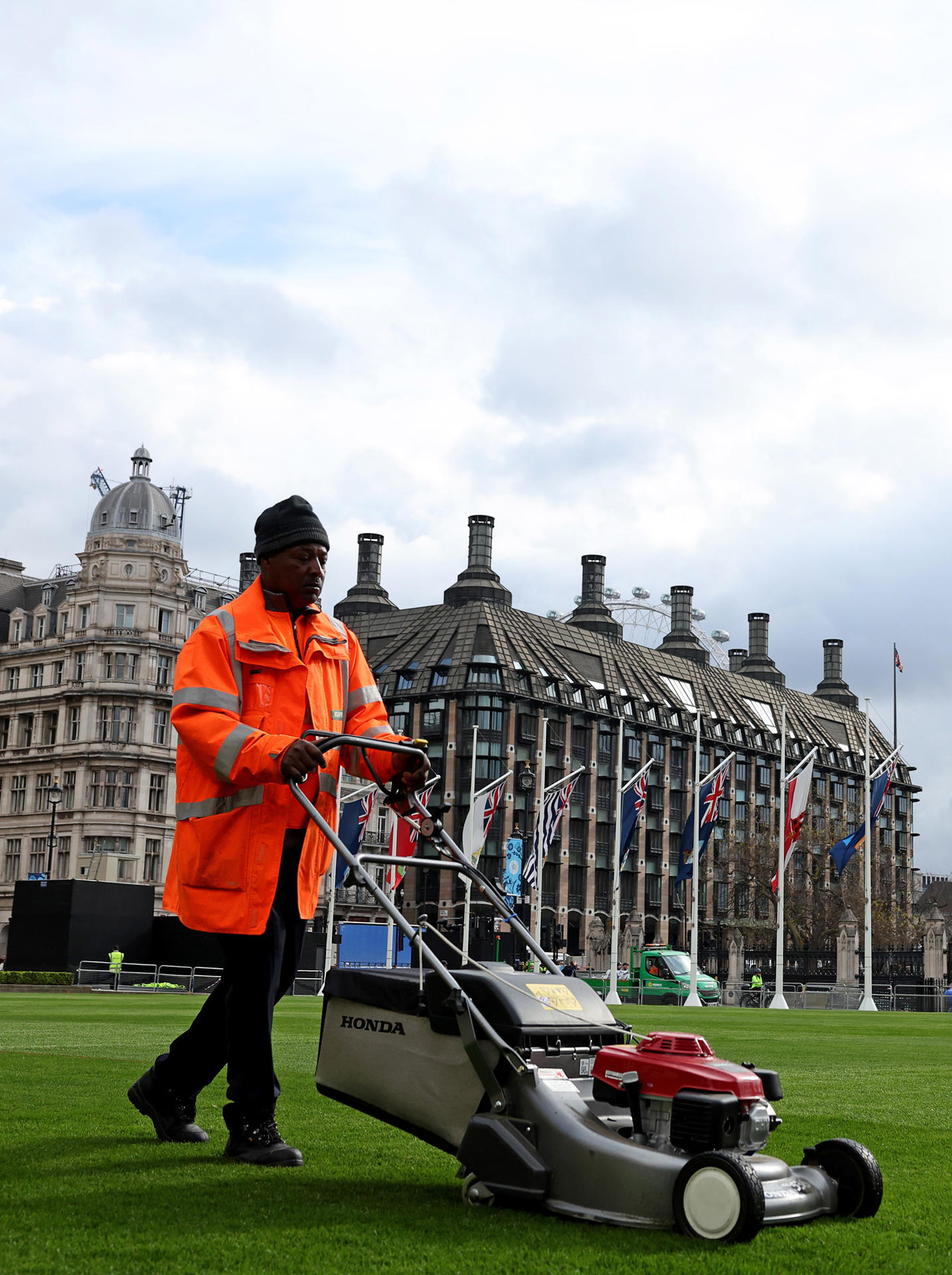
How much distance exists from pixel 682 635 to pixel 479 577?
2307cm

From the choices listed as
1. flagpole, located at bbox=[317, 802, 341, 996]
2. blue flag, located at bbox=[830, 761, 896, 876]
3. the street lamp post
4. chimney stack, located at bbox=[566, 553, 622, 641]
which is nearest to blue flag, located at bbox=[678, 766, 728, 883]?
blue flag, located at bbox=[830, 761, 896, 876]

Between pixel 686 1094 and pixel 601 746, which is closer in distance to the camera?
pixel 686 1094

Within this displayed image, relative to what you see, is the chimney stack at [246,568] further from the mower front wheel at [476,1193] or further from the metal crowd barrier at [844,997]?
the mower front wheel at [476,1193]

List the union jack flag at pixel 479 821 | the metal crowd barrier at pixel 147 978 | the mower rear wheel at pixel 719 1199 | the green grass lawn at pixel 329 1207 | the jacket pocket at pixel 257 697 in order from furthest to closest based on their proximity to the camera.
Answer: the union jack flag at pixel 479 821
the metal crowd barrier at pixel 147 978
the jacket pocket at pixel 257 697
the mower rear wheel at pixel 719 1199
the green grass lawn at pixel 329 1207

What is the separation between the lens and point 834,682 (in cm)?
12250

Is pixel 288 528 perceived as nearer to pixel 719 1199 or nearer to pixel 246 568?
pixel 719 1199

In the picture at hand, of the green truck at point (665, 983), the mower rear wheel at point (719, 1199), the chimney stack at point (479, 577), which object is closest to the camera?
the mower rear wheel at point (719, 1199)

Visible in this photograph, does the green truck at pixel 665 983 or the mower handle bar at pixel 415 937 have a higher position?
the mower handle bar at pixel 415 937

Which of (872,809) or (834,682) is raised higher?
(834,682)

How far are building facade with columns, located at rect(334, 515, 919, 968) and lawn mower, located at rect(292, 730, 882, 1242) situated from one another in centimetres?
6588

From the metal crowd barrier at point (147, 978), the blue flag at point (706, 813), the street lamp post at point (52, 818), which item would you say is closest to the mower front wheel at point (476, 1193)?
the metal crowd barrier at point (147, 978)

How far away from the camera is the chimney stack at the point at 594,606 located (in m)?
102

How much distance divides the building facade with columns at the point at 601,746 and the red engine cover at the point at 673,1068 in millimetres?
66380

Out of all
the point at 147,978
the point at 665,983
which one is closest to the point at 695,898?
the point at 665,983
